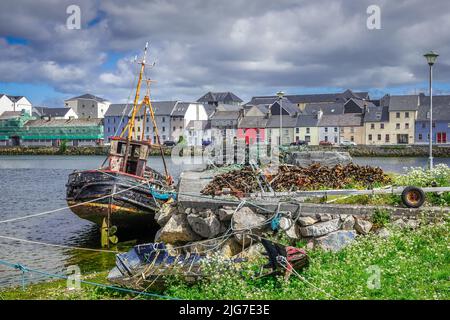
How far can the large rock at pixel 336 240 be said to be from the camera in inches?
425

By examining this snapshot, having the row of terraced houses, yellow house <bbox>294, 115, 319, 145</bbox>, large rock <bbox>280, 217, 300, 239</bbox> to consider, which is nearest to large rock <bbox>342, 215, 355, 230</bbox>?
large rock <bbox>280, 217, 300, 239</bbox>

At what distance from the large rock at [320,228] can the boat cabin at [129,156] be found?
12629mm

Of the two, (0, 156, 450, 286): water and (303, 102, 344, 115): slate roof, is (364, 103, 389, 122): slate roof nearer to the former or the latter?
(303, 102, 344, 115): slate roof

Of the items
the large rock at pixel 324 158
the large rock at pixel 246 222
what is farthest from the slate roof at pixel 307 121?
the large rock at pixel 246 222

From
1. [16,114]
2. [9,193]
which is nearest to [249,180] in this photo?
[9,193]

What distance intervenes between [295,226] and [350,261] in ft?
6.39

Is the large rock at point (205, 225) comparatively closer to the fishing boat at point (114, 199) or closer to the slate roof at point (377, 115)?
the fishing boat at point (114, 199)

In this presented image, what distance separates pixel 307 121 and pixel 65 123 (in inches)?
2603

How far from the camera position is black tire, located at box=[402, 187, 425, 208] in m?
11.3

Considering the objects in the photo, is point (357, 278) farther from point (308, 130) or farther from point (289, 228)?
point (308, 130)

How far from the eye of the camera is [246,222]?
1169 centimetres

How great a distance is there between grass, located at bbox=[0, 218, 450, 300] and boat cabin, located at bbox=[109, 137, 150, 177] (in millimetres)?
11629
